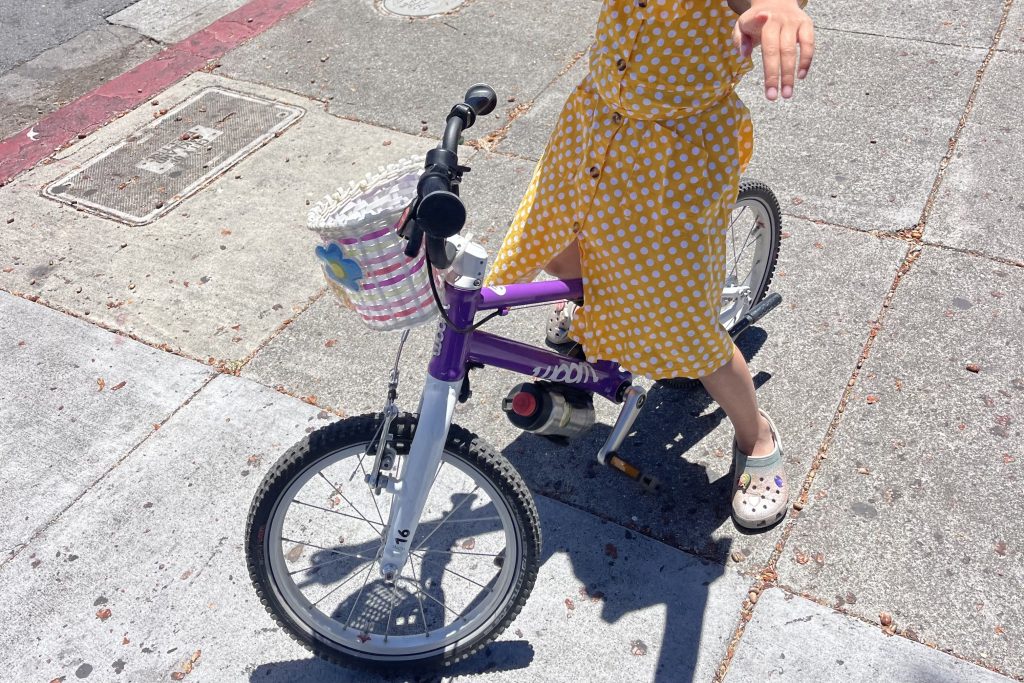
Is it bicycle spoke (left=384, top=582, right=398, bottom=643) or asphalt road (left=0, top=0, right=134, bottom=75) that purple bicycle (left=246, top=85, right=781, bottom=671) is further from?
asphalt road (left=0, top=0, right=134, bottom=75)

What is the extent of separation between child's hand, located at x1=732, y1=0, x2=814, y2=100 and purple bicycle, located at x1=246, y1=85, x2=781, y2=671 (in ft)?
2.08

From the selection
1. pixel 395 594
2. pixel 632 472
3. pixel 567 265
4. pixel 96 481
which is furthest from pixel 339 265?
pixel 96 481

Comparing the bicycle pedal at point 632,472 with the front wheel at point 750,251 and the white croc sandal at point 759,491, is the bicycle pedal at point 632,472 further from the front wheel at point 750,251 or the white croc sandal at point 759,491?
the front wheel at point 750,251

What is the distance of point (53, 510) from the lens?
3209mm

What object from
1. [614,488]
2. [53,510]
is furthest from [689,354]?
[53,510]

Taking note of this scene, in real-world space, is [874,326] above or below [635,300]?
below

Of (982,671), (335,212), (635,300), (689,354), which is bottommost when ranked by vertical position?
(982,671)

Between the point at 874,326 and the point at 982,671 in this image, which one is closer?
the point at 982,671

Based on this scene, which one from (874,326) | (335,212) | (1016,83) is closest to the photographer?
(335,212)

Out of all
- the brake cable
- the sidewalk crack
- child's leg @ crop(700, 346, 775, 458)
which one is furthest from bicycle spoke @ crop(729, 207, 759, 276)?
the sidewalk crack

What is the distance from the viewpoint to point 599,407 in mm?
3445

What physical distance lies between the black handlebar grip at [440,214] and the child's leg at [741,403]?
3.74ft

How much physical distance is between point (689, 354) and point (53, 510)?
2.21 metres

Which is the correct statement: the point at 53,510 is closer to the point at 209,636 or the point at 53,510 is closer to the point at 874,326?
the point at 209,636
